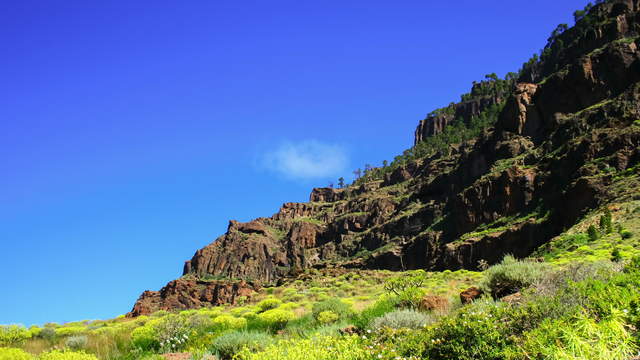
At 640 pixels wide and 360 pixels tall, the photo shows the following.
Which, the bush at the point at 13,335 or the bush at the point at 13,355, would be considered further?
the bush at the point at 13,335

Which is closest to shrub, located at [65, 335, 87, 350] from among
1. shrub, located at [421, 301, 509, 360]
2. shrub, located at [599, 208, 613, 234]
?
shrub, located at [421, 301, 509, 360]

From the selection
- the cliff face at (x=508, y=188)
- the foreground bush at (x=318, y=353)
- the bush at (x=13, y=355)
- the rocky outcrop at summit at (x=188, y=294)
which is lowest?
the foreground bush at (x=318, y=353)

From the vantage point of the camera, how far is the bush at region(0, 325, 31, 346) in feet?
49.7

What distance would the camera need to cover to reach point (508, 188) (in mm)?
70000

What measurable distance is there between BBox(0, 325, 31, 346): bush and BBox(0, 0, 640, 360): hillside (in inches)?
2.0

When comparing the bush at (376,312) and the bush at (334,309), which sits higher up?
the bush at (334,309)

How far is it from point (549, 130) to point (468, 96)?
118311 mm

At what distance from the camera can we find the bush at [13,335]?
15.1 m

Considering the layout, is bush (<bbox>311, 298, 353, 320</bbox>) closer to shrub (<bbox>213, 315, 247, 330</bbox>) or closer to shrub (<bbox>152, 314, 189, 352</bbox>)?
shrub (<bbox>213, 315, 247, 330</bbox>)

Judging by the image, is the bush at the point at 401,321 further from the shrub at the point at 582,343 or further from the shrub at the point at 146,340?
→ the shrub at the point at 146,340

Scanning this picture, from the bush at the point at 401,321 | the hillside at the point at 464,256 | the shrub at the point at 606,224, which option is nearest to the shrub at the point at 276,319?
the hillside at the point at 464,256

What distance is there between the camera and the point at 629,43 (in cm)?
7506

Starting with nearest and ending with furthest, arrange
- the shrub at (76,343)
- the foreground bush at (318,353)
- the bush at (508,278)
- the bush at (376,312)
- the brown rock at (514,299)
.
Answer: the foreground bush at (318,353)
the brown rock at (514,299)
the bush at (376,312)
the bush at (508,278)
the shrub at (76,343)

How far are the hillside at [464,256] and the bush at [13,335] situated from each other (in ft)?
0.17
